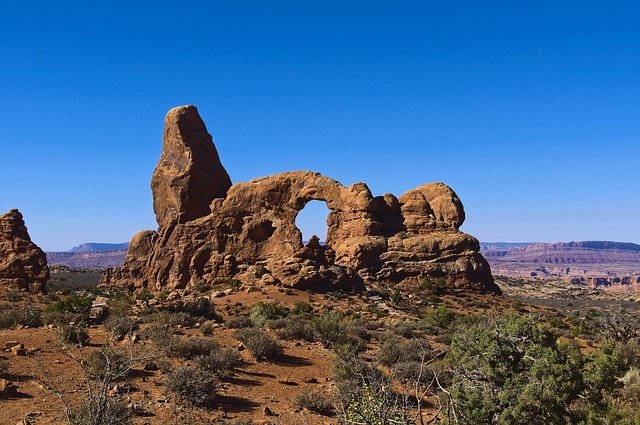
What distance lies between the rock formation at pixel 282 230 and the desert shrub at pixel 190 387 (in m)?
23.1

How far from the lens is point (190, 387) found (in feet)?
32.0

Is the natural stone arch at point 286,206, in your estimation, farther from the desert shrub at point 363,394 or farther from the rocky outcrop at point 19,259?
the desert shrub at point 363,394

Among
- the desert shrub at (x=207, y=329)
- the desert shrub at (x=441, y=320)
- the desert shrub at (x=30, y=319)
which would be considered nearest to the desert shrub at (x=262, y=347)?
the desert shrub at (x=207, y=329)

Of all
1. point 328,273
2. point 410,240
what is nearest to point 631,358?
point 328,273

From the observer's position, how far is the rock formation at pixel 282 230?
37.2 metres

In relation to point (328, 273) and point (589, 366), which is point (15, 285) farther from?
point (589, 366)

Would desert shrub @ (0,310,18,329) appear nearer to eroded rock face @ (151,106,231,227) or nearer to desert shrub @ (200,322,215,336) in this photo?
desert shrub @ (200,322,215,336)

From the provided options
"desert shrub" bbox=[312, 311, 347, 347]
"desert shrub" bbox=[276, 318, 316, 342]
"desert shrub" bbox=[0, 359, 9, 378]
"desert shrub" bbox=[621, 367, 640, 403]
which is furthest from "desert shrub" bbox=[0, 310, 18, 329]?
"desert shrub" bbox=[621, 367, 640, 403]

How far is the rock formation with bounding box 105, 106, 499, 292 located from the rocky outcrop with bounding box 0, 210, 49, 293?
954 cm

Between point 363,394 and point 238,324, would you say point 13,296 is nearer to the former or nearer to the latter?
point 238,324

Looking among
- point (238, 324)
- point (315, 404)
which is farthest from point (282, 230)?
point (315, 404)

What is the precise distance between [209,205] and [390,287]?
17.1 metres

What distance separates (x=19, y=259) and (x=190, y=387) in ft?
102

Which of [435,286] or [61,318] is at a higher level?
[61,318]
